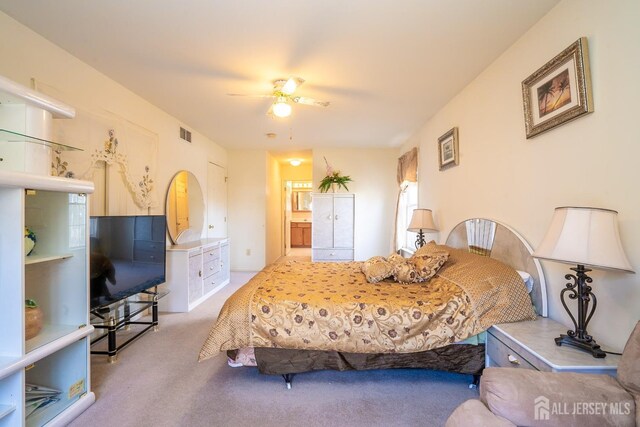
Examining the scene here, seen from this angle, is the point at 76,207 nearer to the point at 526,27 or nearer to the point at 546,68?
the point at 546,68

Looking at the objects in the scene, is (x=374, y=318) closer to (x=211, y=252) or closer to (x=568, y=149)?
(x=568, y=149)

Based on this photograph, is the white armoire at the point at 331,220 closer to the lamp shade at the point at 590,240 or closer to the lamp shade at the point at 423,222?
the lamp shade at the point at 423,222

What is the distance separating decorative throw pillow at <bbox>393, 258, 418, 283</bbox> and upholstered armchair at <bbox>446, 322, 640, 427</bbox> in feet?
4.22

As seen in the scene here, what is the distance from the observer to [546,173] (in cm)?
183

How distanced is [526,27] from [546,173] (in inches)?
39.9

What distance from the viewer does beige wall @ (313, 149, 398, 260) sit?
5438 millimetres

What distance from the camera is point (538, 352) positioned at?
1.39m

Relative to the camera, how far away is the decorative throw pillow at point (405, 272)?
236 centimetres

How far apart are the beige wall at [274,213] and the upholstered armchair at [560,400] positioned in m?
5.04

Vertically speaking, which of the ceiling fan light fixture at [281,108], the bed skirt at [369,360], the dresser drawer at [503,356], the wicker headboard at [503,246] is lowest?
the bed skirt at [369,360]

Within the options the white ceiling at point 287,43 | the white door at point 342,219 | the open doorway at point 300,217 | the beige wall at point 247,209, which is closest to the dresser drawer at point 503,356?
the white ceiling at point 287,43

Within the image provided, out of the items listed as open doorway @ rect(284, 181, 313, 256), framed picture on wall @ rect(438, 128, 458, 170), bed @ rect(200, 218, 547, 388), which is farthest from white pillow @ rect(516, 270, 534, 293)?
open doorway @ rect(284, 181, 313, 256)

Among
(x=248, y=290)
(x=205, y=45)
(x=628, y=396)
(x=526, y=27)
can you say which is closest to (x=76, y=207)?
(x=248, y=290)

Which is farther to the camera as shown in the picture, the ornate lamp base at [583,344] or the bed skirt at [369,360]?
the bed skirt at [369,360]
